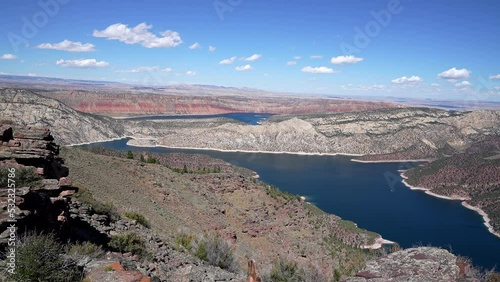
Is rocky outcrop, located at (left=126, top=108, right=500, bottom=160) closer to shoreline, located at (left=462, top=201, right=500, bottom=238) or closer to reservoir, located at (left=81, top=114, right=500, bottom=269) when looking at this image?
reservoir, located at (left=81, top=114, right=500, bottom=269)

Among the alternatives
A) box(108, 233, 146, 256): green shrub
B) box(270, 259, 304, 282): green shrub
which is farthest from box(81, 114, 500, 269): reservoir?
box(108, 233, 146, 256): green shrub

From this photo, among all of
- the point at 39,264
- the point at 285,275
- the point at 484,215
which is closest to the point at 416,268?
the point at 39,264

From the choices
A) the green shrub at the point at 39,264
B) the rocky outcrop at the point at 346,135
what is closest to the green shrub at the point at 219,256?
the green shrub at the point at 39,264

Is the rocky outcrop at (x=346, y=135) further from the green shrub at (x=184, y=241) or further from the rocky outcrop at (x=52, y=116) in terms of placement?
the green shrub at (x=184, y=241)

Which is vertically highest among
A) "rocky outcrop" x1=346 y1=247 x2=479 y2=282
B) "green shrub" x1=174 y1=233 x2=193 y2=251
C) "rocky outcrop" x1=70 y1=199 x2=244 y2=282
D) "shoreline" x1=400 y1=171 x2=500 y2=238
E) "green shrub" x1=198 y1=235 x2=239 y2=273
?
"rocky outcrop" x1=346 y1=247 x2=479 y2=282

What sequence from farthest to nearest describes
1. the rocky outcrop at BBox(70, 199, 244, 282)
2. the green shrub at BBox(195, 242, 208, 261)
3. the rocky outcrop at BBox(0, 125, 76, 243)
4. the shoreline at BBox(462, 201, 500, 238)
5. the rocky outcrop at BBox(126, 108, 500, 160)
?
1. the rocky outcrop at BBox(126, 108, 500, 160)
2. the shoreline at BBox(462, 201, 500, 238)
3. the green shrub at BBox(195, 242, 208, 261)
4. the rocky outcrop at BBox(0, 125, 76, 243)
5. the rocky outcrop at BBox(70, 199, 244, 282)

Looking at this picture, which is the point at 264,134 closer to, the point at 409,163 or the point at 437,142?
the point at 409,163
